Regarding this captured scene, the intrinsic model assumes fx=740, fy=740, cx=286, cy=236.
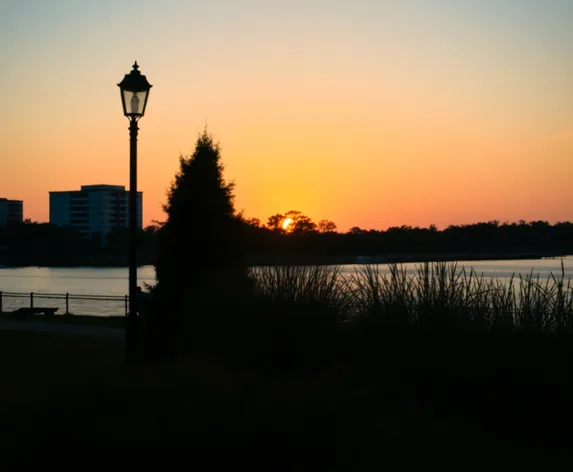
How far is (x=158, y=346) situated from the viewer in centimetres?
1316

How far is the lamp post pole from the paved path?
9.93 metres

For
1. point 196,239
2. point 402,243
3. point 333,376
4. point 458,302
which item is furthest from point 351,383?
point 402,243

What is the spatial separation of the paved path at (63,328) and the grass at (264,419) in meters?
12.6

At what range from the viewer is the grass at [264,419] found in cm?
684

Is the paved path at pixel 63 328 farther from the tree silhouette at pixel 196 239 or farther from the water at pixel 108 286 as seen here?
the tree silhouette at pixel 196 239

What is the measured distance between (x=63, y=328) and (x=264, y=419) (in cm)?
1816

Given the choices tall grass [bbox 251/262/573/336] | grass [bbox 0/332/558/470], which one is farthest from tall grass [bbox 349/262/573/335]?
grass [bbox 0/332/558/470]

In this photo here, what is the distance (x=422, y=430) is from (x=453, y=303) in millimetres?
2837

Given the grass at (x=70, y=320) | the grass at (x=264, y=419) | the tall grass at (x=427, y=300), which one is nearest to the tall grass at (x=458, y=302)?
the tall grass at (x=427, y=300)

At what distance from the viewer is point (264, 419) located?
7.32 meters

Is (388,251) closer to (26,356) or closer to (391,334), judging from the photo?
(26,356)

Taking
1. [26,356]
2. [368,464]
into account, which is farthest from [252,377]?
[26,356]

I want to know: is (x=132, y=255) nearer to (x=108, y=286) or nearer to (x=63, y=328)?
(x=63, y=328)

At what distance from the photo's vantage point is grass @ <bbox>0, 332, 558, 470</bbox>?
269 inches
